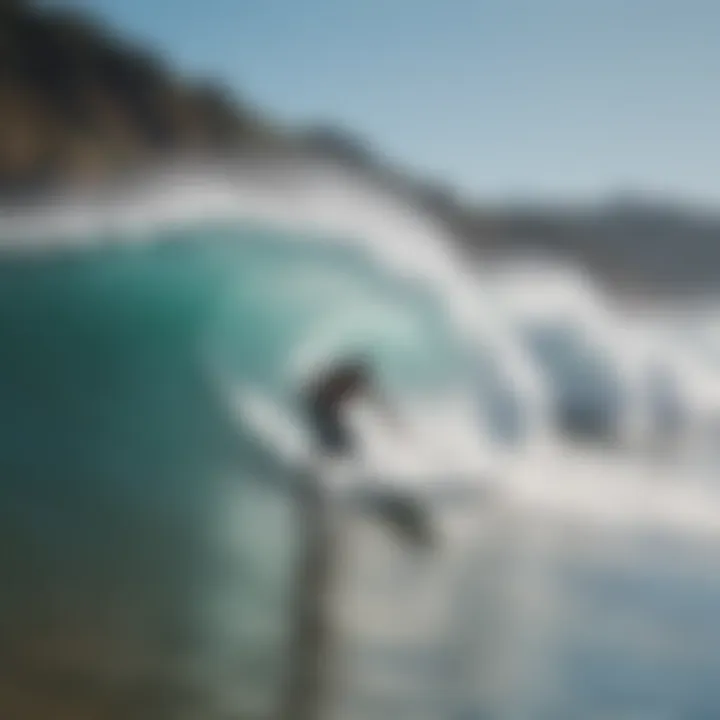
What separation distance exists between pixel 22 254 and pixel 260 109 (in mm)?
317

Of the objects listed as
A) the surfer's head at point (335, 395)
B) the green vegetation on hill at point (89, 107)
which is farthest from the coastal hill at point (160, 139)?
the surfer's head at point (335, 395)

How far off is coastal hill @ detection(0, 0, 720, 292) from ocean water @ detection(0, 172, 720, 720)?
53mm

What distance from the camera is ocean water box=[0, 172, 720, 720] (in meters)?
1.32

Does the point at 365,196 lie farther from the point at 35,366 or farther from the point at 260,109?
the point at 35,366

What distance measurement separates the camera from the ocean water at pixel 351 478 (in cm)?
132

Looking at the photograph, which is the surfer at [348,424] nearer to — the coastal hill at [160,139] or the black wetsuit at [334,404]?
the black wetsuit at [334,404]

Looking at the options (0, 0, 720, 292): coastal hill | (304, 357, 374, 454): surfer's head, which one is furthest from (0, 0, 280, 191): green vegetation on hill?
(304, 357, 374, 454): surfer's head

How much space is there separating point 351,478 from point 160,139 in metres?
0.45

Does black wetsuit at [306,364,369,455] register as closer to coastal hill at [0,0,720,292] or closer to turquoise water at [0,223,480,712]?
turquoise water at [0,223,480,712]

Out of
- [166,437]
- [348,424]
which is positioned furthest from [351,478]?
[166,437]

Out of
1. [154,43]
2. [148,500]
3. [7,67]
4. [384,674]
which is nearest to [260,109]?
[154,43]

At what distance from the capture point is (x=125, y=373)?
4.57 ft

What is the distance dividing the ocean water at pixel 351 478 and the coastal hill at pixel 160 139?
0.05 m

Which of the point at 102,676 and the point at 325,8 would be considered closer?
the point at 102,676
